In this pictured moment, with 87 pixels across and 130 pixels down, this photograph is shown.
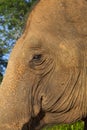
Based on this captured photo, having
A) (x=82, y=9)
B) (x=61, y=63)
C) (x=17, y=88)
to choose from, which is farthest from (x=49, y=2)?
(x=17, y=88)

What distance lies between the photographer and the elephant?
12.8 feet

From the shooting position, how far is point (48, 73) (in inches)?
A: 160

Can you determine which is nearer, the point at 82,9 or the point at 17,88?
the point at 17,88

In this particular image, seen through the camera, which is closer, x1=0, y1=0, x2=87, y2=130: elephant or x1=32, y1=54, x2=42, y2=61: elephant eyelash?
x1=0, y1=0, x2=87, y2=130: elephant

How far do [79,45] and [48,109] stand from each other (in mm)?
582

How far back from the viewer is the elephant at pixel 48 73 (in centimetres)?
389

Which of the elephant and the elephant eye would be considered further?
the elephant eye

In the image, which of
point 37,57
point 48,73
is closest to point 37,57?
point 37,57

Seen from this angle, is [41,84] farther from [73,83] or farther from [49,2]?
[49,2]

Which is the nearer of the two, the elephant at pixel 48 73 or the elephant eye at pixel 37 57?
the elephant at pixel 48 73

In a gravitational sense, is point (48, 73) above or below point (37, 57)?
below

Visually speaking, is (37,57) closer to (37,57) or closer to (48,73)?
(37,57)

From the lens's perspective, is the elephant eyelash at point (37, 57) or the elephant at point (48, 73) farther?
the elephant eyelash at point (37, 57)

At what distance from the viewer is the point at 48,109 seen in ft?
13.3
